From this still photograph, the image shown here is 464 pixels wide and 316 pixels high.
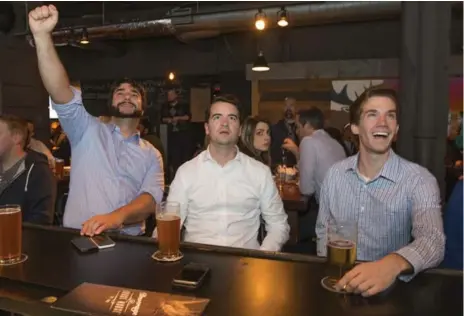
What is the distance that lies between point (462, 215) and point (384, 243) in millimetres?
303

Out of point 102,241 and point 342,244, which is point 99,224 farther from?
point 342,244

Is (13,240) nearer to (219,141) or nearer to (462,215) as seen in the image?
Answer: (219,141)

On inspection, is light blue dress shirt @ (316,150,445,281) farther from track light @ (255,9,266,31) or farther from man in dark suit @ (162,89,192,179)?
man in dark suit @ (162,89,192,179)

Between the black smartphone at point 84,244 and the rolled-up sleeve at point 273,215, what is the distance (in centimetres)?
74

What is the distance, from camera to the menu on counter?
96cm

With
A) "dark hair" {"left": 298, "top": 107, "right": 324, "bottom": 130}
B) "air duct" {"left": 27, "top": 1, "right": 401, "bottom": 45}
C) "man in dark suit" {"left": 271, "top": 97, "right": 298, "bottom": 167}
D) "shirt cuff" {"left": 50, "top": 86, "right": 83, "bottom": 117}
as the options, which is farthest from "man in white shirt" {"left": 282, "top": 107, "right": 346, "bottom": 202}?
"shirt cuff" {"left": 50, "top": 86, "right": 83, "bottom": 117}

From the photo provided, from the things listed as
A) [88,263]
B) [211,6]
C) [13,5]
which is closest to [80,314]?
[88,263]

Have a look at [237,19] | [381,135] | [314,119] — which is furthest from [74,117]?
[237,19]

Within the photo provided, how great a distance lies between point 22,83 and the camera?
643cm

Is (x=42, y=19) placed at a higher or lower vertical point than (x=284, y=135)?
higher

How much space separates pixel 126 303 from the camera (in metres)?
1.00

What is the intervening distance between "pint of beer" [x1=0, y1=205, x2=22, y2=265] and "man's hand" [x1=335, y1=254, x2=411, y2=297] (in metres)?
0.89

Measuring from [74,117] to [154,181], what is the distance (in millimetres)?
490

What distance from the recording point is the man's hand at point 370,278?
1.06 meters
